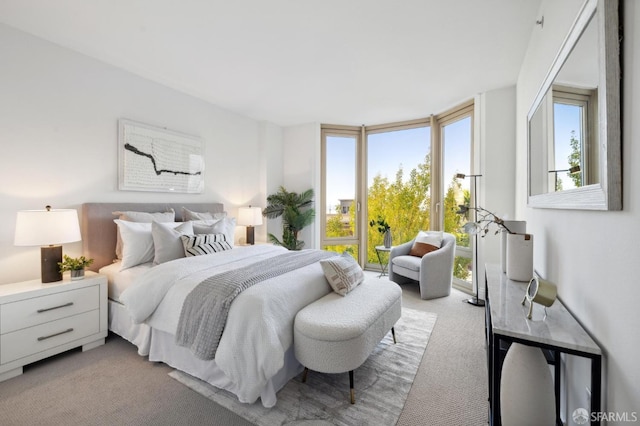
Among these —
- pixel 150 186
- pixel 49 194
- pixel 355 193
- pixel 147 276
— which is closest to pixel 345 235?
pixel 355 193

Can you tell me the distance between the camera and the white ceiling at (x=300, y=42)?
214cm

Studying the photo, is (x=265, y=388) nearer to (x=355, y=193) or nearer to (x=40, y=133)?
(x=40, y=133)

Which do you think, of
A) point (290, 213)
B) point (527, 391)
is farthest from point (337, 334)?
point (290, 213)

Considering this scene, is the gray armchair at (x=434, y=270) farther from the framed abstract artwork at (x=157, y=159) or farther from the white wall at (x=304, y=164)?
the framed abstract artwork at (x=157, y=159)

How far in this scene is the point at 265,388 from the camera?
1761 millimetres

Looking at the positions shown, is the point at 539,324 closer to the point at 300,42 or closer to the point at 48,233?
the point at 300,42

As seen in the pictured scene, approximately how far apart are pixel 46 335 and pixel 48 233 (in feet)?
2.58

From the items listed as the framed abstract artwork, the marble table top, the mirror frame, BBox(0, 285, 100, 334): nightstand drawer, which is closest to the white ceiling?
the framed abstract artwork

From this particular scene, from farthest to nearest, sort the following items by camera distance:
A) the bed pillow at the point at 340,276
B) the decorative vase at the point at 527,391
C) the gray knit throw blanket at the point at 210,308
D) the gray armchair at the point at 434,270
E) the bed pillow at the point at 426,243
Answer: the bed pillow at the point at 426,243 → the gray armchair at the point at 434,270 → the bed pillow at the point at 340,276 → the gray knit throw blanket at the point at 210,308 → the decorative vase at the point at 527,391

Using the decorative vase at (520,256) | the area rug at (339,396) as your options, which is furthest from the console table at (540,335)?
the area rug at (339,396)

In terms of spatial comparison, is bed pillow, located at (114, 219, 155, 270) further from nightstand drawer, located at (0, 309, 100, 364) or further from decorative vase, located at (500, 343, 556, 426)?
decorative vase, located at (500, 343, 556, 426)

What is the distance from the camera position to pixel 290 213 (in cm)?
482

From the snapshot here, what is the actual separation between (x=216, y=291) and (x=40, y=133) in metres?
2.29

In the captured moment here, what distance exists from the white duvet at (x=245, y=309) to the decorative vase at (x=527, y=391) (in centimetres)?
114
